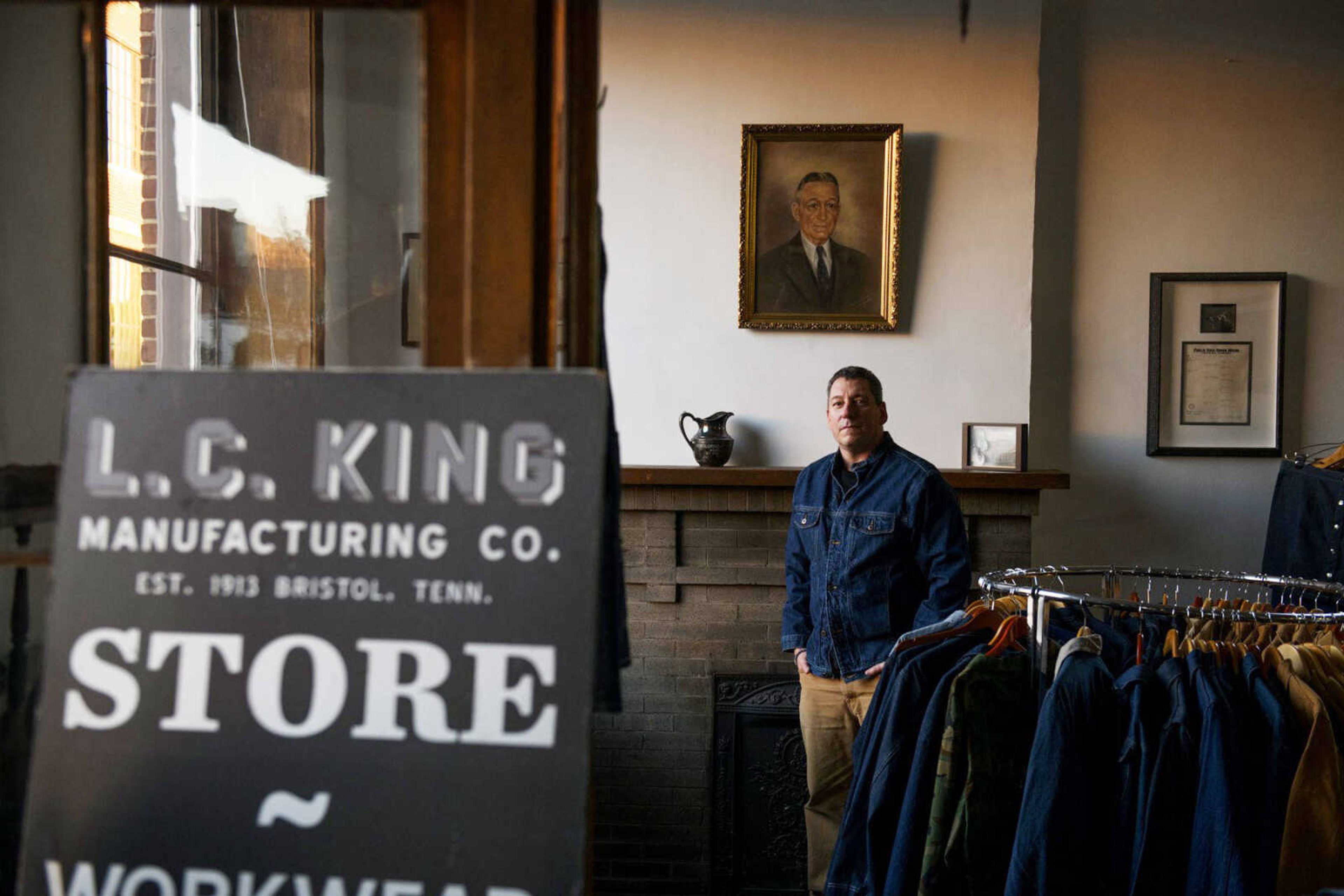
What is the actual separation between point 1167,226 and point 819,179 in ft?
3.93

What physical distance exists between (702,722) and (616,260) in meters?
1.56

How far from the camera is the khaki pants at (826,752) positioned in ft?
9.95

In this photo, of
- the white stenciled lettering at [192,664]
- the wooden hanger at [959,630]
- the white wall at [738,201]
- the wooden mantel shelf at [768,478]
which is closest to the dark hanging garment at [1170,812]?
the wooden hanger at [959,630]

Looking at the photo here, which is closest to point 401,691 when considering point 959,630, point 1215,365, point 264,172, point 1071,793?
point 1071,793

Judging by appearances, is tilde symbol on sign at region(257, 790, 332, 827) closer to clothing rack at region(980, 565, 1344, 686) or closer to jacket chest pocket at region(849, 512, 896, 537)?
clothing rack at region(980, 565, 1344, 686)

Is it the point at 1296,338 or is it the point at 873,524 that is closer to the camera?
the point at 873,524

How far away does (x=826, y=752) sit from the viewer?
308 centimetres

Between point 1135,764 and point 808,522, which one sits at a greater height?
point 808,522

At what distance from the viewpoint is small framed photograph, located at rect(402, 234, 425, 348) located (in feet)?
5.25

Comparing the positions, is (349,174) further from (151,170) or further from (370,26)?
(151,170)

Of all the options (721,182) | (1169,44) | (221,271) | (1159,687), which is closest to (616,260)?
(721,182)

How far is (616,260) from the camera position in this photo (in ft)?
11.9

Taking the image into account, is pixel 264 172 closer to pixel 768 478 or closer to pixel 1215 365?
pixel 768 478

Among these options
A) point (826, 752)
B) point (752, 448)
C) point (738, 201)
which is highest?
point (738, 201)
